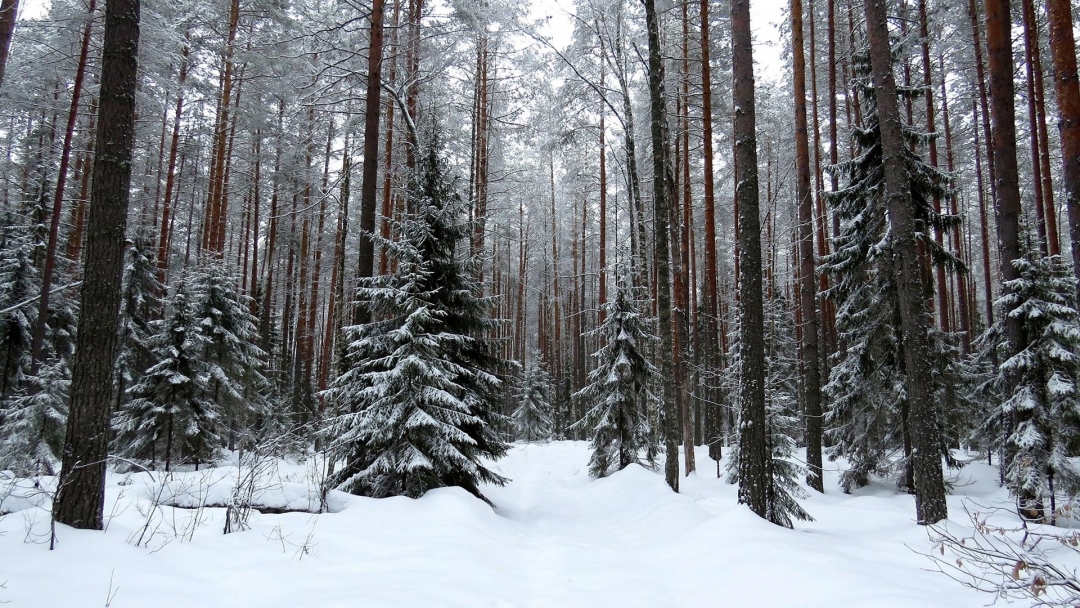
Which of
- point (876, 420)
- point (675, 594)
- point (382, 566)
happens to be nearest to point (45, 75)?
point (382, 566)

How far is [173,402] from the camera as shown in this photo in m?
12.2

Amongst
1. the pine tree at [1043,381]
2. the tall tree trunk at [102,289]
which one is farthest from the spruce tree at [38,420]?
the pine tree at [1043,381]

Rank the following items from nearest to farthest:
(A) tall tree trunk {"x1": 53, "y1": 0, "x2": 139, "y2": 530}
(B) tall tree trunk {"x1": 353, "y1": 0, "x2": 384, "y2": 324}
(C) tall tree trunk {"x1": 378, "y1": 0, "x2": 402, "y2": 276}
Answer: (A) tall tree trunk {"x1": 53, "y1": 0, "x2": 139, "y2": 530}
(B) tall tree trunk {"x1": 353, "y1": 0, "x2": 384, "y2": 324}
(C) tall tree trunk {"x1": 378, "y1": 0, "x2": 402, "y2": 276}

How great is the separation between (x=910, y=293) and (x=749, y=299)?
6.62 feet

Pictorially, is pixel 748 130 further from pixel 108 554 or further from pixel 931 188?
pixel 108 554

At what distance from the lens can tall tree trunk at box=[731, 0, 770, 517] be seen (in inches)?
252

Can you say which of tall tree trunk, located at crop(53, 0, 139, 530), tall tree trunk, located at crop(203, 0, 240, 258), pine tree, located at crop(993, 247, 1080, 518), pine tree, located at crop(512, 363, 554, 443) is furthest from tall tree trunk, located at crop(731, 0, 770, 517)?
pine tree, located at crop(512, 363, 554, 443)

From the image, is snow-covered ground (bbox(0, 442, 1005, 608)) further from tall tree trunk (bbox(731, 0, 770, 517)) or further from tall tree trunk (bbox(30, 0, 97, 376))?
tall tree trunk (bbox(30, 0, 97, 376))

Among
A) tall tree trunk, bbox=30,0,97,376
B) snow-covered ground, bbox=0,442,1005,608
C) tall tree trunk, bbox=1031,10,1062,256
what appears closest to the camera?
snow-covered ground, bbox=0,442,1005,608

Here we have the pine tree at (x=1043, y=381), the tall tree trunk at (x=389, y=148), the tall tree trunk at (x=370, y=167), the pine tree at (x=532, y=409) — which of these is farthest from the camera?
the pine tree at (x=532, y=409)

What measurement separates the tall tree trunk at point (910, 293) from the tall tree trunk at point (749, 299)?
1.76 metres

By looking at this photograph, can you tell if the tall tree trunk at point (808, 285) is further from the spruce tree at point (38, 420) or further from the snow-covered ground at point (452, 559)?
the spruce tree at point (38, 420)

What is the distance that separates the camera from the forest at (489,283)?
5.86 metres

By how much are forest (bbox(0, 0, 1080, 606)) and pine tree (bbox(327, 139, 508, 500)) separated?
2.4 inches
